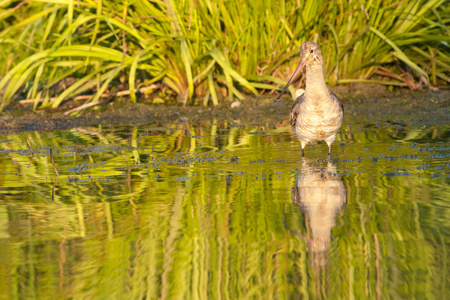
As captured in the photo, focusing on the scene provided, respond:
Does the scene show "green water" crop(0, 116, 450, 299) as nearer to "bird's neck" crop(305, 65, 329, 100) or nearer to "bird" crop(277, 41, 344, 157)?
"bird" crop(277, 41, 344, 157)

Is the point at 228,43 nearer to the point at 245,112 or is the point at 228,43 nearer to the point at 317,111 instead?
the point at 245,112

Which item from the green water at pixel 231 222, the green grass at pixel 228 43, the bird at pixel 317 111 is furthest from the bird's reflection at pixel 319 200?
the green grass at pixel 228 43

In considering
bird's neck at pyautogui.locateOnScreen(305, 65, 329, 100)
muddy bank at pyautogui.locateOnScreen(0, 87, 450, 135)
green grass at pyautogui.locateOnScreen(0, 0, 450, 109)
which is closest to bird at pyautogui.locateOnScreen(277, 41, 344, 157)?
bird's neck at pyautogui.locateOnScreen(305, 65, 329, 100)

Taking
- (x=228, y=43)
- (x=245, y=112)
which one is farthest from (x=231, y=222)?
(x=228, y=43)

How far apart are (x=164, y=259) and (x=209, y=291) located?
0.45m

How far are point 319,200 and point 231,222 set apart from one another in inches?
26.5

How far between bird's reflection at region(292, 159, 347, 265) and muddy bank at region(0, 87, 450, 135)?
320 cm

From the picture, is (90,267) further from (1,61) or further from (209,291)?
(1,61)

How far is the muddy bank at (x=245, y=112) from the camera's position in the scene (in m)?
8.26

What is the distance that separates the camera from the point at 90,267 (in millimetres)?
3023

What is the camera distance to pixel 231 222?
364cm

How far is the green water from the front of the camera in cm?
277

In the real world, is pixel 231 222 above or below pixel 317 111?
below

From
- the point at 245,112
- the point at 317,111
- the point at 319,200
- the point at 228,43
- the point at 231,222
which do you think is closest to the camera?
the point at 231,222
